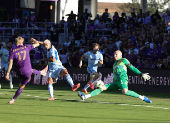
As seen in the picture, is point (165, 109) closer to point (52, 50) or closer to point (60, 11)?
point (52, 50)

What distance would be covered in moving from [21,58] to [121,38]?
1312 centimetres

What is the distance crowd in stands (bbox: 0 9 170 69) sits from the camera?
22.6 m

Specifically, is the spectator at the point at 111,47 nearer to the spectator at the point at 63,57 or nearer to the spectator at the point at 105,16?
the spectator at the point at 63,57

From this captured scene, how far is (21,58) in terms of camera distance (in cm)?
1329

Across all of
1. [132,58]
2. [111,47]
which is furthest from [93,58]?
[111,47]

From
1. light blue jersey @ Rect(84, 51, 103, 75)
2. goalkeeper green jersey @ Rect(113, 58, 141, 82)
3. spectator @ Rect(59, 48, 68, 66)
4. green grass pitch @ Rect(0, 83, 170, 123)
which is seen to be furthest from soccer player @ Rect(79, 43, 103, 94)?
spectator @ Rect(59, 48, 68, 66)

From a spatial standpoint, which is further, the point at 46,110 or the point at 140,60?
the point at 140,60

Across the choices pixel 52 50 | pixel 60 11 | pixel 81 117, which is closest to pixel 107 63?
pixel 52 50

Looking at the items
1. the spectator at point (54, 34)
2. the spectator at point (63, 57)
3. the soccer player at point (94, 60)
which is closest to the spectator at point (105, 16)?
the spectator at point (54, 34)

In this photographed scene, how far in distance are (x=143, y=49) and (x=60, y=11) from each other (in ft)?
65.0

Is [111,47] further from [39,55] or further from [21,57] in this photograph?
[21,57]

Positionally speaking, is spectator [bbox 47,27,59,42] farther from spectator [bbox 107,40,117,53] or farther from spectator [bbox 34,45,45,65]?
spectator [bbox 107,40,117,53]

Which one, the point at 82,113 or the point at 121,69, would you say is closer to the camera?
the point at 82,113

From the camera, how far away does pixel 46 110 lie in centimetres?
1184
